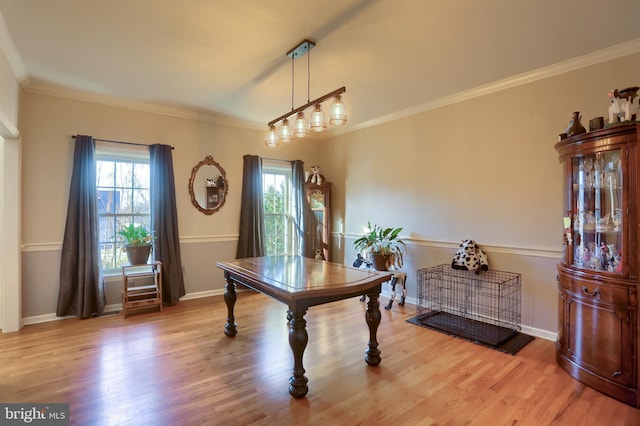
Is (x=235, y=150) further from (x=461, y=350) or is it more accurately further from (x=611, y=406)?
(x=611, y=406)

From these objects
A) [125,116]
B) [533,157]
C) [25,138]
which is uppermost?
[125,116]

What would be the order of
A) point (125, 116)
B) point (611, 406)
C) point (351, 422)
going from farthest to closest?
point (125, 116)
point (611, 406)
point (351, 422)

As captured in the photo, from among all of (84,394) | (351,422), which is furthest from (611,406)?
(84,394)

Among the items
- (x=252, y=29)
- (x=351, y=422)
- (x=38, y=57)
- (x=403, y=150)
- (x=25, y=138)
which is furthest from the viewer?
(x=403, y=150)

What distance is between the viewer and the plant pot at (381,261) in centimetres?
413

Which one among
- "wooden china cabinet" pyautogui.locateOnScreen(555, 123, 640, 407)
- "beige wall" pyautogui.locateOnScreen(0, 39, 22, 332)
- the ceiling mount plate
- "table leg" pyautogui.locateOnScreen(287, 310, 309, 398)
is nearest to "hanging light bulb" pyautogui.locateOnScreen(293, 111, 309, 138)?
the ceiling mount plate

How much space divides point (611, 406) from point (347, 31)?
10.5 feet

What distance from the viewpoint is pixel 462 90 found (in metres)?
3.64

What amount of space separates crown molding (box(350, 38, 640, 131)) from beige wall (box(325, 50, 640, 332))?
5 cm

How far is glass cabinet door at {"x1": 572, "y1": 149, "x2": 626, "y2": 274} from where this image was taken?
7.45 feet

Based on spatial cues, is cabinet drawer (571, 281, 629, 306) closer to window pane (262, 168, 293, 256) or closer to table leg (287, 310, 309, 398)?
table leg (287, 310, 309, 398)

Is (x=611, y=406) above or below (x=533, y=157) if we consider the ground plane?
below

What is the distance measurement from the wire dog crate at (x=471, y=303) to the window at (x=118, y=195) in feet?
12.5

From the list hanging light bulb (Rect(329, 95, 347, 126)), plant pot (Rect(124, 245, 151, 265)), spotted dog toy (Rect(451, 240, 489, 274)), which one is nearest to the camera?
hanging light bulb (Rect(329, 95, 347, 126))
